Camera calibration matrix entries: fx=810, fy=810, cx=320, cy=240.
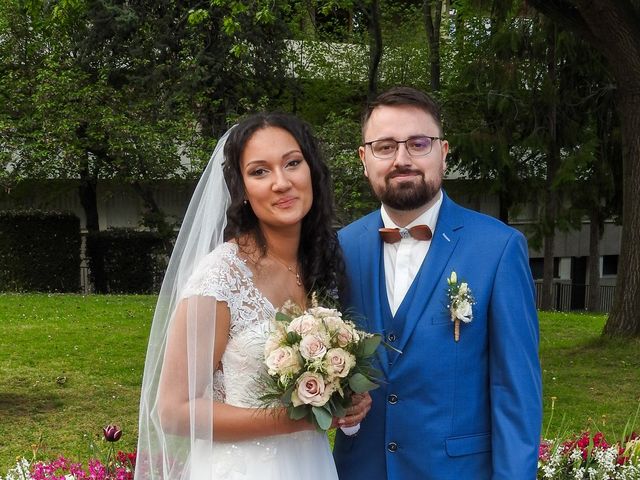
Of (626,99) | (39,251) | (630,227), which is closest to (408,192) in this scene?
(630,227)

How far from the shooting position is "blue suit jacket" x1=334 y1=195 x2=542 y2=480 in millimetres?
2916

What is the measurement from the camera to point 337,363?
2.66 metres

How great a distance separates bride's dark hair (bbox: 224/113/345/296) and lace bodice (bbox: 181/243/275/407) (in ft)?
0.63

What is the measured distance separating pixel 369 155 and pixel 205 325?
90cm

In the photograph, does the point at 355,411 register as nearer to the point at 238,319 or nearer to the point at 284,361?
the point at 284,361

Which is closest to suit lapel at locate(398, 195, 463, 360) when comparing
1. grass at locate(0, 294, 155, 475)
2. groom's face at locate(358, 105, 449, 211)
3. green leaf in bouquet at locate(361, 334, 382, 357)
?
groom's face at locate(358, 105, 449, 211)

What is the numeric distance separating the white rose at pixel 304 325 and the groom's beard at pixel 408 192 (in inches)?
23.8

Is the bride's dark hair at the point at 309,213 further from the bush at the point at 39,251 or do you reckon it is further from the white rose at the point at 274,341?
the bush at the point at 39,251

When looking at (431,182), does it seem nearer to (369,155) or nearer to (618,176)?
(369,155)

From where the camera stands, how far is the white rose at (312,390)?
2.65 metres

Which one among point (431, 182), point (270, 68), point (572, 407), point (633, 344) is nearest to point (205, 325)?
point (431, 182)

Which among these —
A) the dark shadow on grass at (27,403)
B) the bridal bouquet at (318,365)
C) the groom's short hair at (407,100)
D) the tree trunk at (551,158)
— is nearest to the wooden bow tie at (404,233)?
the groom's short hair at (407,100)

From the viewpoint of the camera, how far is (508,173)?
20.7 metres

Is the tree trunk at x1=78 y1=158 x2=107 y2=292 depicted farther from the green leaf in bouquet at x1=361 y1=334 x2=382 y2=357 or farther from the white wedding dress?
the green leaf in bouquet at x1=361 y1=334 x2=382 y2=357
